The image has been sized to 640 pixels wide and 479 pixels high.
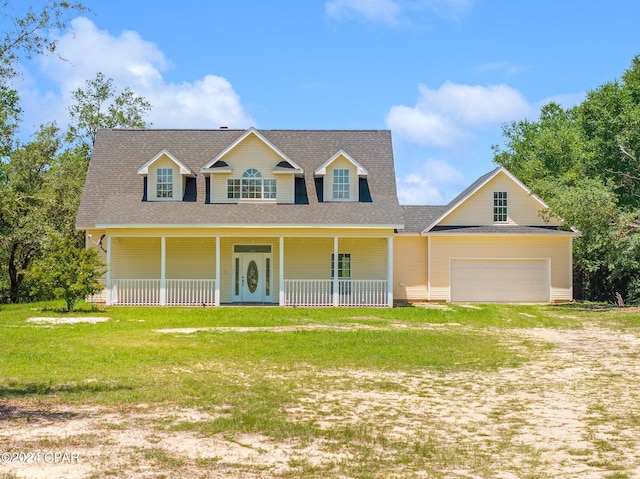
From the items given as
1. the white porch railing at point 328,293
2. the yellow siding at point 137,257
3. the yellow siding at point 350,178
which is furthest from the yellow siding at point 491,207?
the yellow siding at point 137,257

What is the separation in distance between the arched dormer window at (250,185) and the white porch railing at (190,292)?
3811 millimetres

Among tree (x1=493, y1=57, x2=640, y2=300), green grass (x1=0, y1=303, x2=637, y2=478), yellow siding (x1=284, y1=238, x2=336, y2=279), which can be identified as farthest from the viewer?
yellow siding (x1=284, y1=238, x2=336, y2=279)

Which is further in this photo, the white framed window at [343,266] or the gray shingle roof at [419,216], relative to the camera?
the gray shingle roof at [419,216]

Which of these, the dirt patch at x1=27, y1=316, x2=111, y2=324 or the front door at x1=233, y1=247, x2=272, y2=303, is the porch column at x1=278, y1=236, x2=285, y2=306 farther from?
the dirt patch at x1=27, y1=316, x2=111, y2=324

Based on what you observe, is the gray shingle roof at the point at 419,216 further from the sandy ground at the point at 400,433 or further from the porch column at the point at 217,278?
the sandy ground at the point at 400,433

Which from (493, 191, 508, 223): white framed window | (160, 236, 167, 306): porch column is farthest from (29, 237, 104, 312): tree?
(493, 191, 508, 223): white framed window

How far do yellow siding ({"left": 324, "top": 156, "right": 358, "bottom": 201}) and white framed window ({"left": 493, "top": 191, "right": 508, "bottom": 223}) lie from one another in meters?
6.36

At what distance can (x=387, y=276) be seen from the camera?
30516mm

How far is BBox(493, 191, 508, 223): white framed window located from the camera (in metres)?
33.2

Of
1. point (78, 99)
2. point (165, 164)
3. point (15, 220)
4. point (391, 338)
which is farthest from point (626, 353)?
point (78, 99)

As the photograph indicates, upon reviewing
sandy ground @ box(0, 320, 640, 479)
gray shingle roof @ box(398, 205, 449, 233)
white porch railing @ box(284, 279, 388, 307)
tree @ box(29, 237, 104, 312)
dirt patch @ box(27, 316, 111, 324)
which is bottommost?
sandy ground @ box(0, 320, 640, 479)

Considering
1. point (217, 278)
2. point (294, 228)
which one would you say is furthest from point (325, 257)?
point (217, 278)

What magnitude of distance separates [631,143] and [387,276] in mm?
11638

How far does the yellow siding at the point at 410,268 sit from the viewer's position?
3328 centimetres
